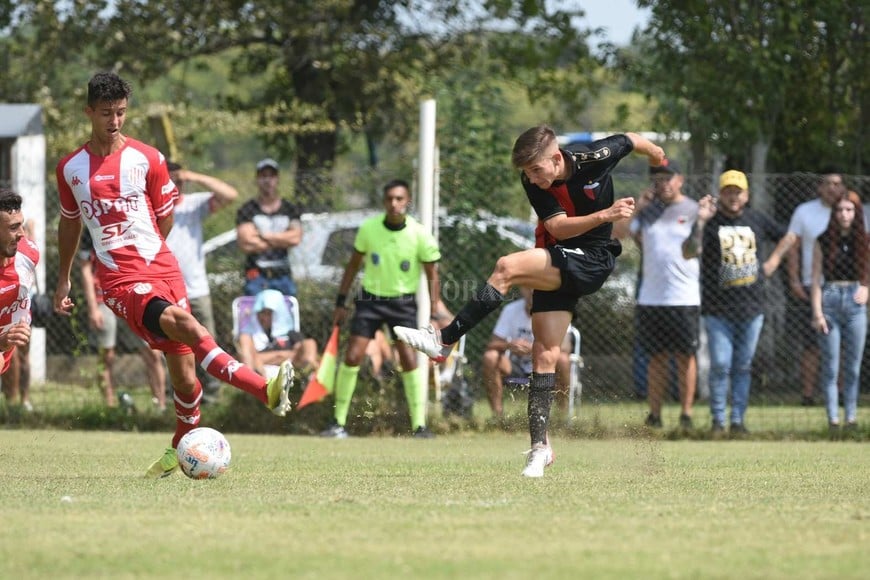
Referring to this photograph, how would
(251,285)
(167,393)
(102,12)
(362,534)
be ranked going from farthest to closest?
(102,12) < (167,393) < (251,285) < (362,534)

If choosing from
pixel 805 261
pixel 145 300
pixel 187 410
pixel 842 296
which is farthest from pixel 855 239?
pixel 145 300

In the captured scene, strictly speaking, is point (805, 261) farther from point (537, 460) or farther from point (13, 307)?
point (13, 307)

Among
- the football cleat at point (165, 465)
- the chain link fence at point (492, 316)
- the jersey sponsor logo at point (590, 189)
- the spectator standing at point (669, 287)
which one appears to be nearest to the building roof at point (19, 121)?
the chain link fence at point (492, 316)

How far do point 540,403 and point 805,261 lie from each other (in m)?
6.19

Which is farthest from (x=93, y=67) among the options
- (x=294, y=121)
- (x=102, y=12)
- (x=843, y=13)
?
(x=843, y=13)

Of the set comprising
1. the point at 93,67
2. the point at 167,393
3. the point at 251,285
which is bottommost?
the point at 167,393

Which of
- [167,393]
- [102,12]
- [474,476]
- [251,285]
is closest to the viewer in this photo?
[474,476]

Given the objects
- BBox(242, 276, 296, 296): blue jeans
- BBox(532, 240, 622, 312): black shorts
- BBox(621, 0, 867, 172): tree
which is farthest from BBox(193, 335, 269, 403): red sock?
BBox(621, 0, 867, 172): tree

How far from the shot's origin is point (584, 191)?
875 cm

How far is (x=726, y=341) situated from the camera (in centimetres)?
1364

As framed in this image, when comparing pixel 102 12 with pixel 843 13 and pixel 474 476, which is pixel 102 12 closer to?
pixel 843 13

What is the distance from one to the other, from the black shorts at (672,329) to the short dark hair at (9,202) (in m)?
6.81

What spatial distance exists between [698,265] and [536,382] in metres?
5.35

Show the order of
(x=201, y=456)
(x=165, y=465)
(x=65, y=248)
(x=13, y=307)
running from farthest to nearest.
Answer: (x=65, y=248) → (x=13, y=307) → (x=165, y=465) → (x=201, y=456)
